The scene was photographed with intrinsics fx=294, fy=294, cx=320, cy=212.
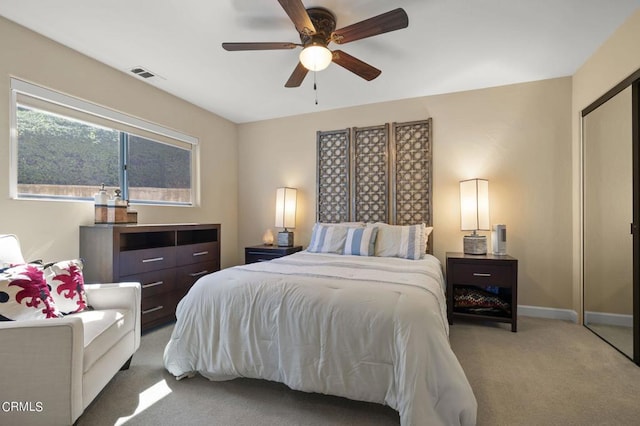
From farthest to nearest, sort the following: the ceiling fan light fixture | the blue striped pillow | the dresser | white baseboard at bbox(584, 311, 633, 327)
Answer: the blue striped pillow → the dresser → white baseboard at bbox(584, 311, 633, 327) → the ceiling fan light fixture

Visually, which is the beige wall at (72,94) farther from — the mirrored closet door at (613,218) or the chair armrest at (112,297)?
the mirrored closet door at (613,218)

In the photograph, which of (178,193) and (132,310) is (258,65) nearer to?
(178,193)

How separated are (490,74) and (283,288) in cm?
304

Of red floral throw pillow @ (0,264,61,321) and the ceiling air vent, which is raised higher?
the ceiling air vent

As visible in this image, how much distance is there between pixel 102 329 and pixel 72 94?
6.98 feet

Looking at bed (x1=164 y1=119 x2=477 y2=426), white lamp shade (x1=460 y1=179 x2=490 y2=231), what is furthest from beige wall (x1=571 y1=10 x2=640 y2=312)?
bed (x1=164 y1=119 x2=477 y2=426)

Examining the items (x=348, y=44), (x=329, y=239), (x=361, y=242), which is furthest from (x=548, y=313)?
(x=348, y=44)

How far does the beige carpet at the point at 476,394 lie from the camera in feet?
5.22

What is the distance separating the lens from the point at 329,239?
3.34 meters

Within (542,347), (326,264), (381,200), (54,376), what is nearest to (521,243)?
(542,347)

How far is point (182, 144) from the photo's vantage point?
12.5 ft

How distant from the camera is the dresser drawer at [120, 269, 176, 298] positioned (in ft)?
8.82

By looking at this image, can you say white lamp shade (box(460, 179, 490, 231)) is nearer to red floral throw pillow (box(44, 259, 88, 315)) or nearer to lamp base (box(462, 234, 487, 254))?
lamp base (box(462, 234, 487, 254))

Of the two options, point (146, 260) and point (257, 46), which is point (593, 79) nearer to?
point (257, 46)
